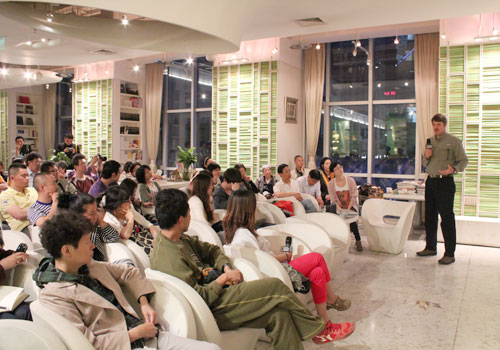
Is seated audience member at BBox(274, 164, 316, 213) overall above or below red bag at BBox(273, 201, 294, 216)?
above

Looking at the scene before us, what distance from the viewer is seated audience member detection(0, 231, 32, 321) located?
226 cm

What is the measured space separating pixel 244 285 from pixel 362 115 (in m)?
8.14

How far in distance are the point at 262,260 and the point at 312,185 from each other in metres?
3.99

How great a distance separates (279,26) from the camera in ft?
23.4

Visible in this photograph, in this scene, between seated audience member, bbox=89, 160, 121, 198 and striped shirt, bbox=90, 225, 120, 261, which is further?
seated audience member, bbox=89, 160, 121, 198

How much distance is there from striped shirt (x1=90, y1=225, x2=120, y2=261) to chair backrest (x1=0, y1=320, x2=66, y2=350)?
4.02 ft

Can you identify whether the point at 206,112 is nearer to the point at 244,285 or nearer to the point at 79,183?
the point at 79,183

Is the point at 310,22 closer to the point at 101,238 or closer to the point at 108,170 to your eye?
the point at 108,170

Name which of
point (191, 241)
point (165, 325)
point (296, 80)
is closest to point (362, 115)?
point (296, 80)

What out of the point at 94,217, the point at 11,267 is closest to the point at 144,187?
the point at 94,217

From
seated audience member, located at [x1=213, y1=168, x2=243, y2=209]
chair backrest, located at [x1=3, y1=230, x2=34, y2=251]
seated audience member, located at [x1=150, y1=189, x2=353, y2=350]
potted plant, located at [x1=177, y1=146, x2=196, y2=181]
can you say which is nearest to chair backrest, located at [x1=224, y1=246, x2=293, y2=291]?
seated audience member, located at [x1=150, y1=189, x2=353, y2=350]

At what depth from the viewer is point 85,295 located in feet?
7.04

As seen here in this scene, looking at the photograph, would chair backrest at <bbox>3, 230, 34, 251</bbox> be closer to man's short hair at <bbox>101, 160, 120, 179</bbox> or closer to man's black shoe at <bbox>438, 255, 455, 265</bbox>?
A: man's short hair at <bbox>101, 160, 120, 179</bbox>

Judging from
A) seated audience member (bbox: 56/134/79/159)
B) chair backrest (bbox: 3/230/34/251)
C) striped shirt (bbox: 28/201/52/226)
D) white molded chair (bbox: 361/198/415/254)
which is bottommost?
white molded chair (bbox: 361/198/415/254)
